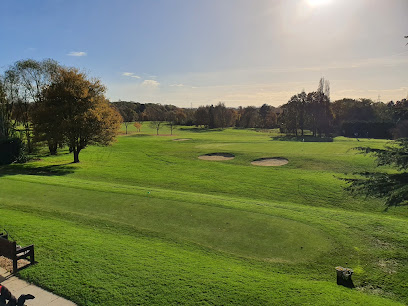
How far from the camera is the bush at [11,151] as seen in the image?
29.4m

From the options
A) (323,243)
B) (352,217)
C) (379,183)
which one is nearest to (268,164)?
(352,217)

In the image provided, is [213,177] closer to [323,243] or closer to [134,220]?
[134,220]

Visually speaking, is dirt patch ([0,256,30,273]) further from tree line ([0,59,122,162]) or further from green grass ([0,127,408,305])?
tree line ([0,59,122,162])

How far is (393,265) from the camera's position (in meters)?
9.30

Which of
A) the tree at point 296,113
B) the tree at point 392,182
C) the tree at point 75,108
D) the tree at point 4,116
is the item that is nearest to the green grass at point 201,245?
the tree at point 392,182

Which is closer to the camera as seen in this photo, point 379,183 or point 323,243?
point 379,183

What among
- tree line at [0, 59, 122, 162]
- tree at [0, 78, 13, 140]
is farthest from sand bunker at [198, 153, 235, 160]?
tree at [0, 78, 13, 140]

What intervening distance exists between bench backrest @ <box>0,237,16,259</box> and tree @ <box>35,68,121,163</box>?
2200 centimetres

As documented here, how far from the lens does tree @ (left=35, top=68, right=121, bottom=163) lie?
29141mm

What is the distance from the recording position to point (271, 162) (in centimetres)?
3039

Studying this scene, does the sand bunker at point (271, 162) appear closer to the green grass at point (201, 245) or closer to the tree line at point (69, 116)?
the green grass at point (201, 245)

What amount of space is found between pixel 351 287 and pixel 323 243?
8.86 feet

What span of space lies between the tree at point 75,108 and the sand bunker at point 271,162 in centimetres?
1664

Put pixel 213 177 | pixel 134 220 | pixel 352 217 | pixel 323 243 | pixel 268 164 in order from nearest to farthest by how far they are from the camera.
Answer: pixel 323 243
pixel 134 220
pixel 352 217
pixel 213 177
pixel 268 164
